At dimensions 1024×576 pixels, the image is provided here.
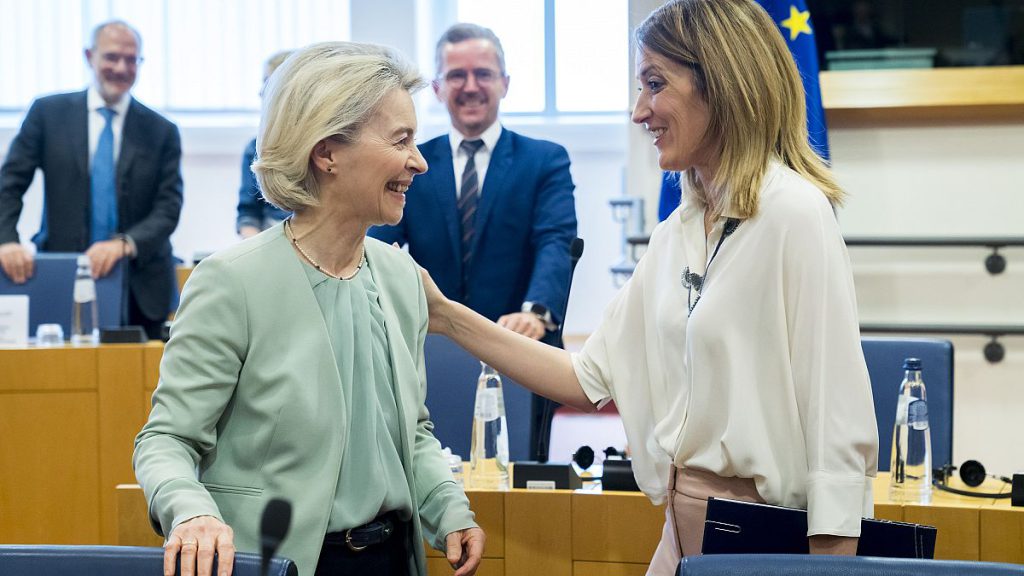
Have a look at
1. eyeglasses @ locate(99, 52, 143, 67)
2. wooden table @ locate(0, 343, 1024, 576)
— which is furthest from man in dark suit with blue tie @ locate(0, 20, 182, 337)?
wooden table @ locate(0, 343, 1024, 576)

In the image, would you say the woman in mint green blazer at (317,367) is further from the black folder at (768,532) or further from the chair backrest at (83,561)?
the black folder at (768,532)

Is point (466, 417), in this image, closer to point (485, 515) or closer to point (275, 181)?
point (485, 515)

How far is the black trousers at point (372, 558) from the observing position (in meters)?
1.71

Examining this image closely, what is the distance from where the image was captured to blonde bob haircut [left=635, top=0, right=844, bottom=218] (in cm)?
175

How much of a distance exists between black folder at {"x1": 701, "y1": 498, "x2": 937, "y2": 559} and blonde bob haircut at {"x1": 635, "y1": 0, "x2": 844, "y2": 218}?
1.39ft

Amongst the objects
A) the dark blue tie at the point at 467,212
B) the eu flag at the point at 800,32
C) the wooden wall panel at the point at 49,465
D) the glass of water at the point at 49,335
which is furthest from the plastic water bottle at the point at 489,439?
the eu flag at the point at 800,32

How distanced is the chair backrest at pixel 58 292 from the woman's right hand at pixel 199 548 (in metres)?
3.18

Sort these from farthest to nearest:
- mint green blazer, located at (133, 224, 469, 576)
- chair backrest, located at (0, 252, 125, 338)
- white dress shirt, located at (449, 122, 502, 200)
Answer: chair backrest, located at (0, 252, 125, 338), white dress shirt, located at (449, 122, 502, 200), mint green blazer, located at (133, 224, 469, 576)

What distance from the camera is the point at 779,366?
5.56 feet

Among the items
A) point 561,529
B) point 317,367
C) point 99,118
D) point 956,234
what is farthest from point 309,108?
point 956,234

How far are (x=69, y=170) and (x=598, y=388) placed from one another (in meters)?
3.80

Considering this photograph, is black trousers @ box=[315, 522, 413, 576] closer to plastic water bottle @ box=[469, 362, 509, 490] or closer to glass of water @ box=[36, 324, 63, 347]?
plastic water bottle @ box=[469, 362, 509, 490]

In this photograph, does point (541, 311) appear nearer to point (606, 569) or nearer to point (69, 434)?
point (606, 569)

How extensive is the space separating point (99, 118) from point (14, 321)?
1411 mm
